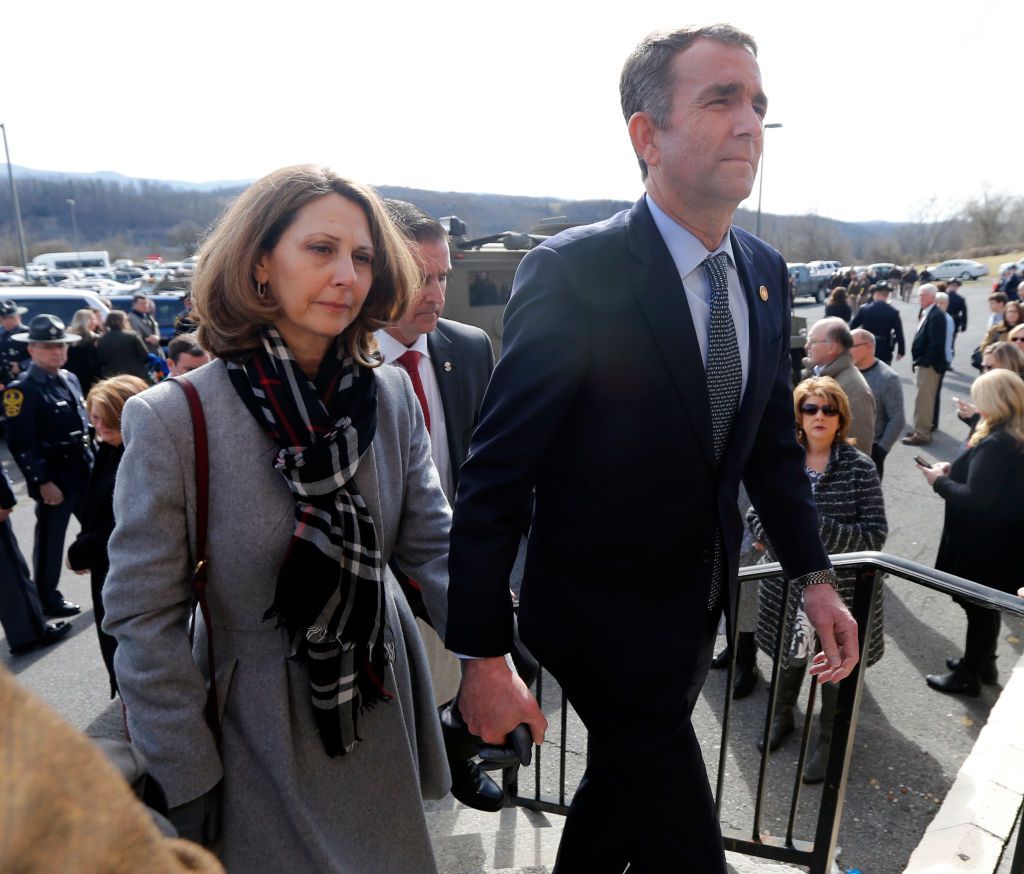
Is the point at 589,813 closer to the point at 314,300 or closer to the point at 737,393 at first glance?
the point at 737,393

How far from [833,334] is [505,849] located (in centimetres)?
422

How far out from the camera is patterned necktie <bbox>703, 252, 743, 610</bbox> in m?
1.62

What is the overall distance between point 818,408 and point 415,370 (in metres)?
2.05

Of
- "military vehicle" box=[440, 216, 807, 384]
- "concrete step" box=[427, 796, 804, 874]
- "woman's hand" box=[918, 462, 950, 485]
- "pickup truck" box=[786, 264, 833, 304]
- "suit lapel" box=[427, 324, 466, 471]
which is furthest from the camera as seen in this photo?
"pickup truck" box=[786, 264, 833, 304]

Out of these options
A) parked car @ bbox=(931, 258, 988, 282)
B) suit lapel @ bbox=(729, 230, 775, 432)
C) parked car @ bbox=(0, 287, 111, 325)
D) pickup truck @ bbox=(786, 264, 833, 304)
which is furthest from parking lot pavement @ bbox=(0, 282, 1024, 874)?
parked car @ bbox=(931, 258, 988, 282)

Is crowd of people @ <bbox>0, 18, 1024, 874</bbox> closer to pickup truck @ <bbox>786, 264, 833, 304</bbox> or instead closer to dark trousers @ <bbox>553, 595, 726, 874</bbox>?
dark trousers @ <bbox>553, 595, 726, 874</bbox>

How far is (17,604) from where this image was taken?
467 centimetres

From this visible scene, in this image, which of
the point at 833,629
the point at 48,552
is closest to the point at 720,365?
the point at 833,629

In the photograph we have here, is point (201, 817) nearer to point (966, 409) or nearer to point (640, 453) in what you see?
point (640, 453)

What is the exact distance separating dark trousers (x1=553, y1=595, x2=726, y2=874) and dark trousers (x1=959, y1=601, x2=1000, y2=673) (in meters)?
3.17

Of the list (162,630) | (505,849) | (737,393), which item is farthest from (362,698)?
(505,849)

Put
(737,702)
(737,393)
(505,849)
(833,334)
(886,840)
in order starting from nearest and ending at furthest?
(737,393), (505,849), (886,840), (737,702), (833,334)

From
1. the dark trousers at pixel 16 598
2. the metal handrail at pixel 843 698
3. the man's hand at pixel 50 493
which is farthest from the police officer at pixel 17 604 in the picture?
the metal handrail at pixel 843 698

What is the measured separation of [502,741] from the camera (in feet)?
4.99
